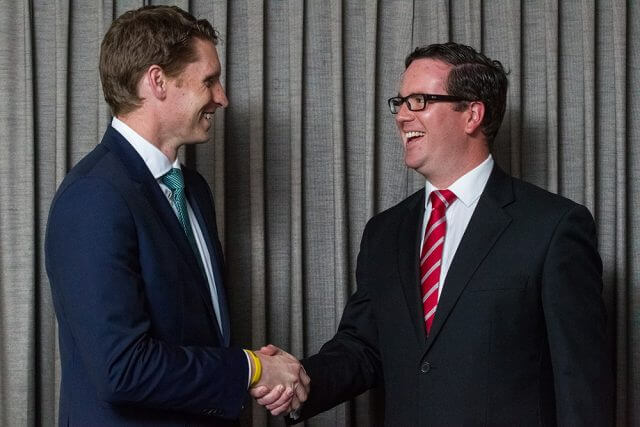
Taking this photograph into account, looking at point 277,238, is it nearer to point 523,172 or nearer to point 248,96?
point 248,96

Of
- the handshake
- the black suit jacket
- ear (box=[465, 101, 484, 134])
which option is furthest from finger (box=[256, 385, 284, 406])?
ear (box=[465, 101, 484, 134])

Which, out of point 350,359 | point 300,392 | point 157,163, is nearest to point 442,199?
point 350,359

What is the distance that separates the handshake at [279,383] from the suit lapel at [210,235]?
0.11 metres

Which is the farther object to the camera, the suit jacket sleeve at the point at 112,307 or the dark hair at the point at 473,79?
the dark hair at the point at 473,79

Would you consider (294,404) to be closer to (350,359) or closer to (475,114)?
(350,359)

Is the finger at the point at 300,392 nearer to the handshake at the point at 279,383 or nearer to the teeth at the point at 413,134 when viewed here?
the handshake at the point at 279,383

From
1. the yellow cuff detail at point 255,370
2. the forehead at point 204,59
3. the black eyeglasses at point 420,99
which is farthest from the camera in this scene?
the black eyeglasses at point 420,99

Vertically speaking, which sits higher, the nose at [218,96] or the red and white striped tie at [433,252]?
the nose at [218,96]

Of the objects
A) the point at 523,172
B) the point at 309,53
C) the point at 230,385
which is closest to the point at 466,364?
the point at 230,385

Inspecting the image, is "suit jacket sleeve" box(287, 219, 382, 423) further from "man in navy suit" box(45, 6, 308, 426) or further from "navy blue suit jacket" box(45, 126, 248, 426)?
"navy blue suit jacket" box(45, 126, 248, 426)

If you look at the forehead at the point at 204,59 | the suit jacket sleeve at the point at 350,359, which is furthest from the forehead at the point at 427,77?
the forehead at the point at 204,59

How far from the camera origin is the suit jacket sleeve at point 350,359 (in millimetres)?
2248

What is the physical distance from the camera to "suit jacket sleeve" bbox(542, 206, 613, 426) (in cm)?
190

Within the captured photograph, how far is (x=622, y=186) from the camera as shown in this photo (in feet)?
8.91
